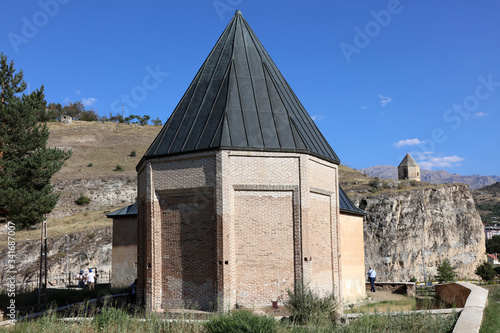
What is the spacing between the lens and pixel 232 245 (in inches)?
599

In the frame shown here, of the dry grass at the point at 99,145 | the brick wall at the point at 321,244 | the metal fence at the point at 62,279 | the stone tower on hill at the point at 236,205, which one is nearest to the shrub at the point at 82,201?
the dry grass at the point at 99,145

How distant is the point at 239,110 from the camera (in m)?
16.9

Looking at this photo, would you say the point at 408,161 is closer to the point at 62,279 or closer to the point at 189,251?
the point at 62,279

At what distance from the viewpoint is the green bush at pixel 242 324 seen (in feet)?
32.5

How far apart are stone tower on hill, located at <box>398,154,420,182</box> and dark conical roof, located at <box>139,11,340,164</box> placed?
2322 inches

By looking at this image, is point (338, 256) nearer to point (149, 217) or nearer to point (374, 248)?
point (149, 217)

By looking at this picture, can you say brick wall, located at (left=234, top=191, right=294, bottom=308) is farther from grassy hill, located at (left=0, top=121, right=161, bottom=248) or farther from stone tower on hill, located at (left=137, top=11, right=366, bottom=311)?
grassy hill, located at (left=0, top=121, right=161, bottom=248)

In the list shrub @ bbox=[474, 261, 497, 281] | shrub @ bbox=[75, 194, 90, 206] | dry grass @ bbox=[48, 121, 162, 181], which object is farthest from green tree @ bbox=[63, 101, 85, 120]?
shrub @ bbox=[474, 261, 497, 281]

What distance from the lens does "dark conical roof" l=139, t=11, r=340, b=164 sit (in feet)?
52.9

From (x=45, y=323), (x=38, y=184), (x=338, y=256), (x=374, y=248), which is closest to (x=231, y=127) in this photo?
(x=338, y=256)

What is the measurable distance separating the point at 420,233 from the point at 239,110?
1872 inches

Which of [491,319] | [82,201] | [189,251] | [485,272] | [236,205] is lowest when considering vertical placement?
[485,272]

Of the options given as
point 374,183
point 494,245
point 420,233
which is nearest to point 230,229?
point 420,233

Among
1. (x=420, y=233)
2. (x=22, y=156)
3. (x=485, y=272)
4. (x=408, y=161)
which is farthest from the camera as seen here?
(x=408, y=161)
